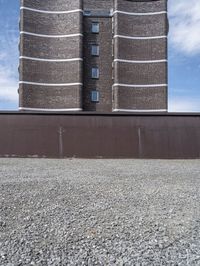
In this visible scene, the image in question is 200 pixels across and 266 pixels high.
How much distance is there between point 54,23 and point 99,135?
21024mm

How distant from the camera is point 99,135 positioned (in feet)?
52.2

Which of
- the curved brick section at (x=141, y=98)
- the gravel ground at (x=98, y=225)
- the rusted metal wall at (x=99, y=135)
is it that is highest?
the curved brick section at (x=141, y=98)

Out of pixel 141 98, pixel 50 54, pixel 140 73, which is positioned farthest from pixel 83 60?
pixel 141 98

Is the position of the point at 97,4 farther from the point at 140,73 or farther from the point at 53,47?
the point at 140,73

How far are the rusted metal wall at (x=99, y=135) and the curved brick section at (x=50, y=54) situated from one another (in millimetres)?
15677

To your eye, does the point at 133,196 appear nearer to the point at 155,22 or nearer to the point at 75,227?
the point at 75,227

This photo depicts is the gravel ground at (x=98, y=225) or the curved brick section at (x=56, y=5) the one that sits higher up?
Answer: the curved brick section at (x=56, y=5)

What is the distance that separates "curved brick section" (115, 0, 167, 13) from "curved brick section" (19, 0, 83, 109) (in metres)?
4.56

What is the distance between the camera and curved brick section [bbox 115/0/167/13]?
32.9 metres

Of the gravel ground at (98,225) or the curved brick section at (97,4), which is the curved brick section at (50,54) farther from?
the gravel ground at (98,225)

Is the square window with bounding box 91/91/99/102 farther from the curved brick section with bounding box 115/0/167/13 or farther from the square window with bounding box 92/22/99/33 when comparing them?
the curved brick section with bounding box 115/0/167/13

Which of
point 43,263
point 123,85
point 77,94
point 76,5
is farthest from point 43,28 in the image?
point 43,263

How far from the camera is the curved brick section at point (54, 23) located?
32.0 m

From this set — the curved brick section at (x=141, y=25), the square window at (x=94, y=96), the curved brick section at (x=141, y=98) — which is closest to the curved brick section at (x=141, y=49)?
the curved brick section at (x=141, y=25)
